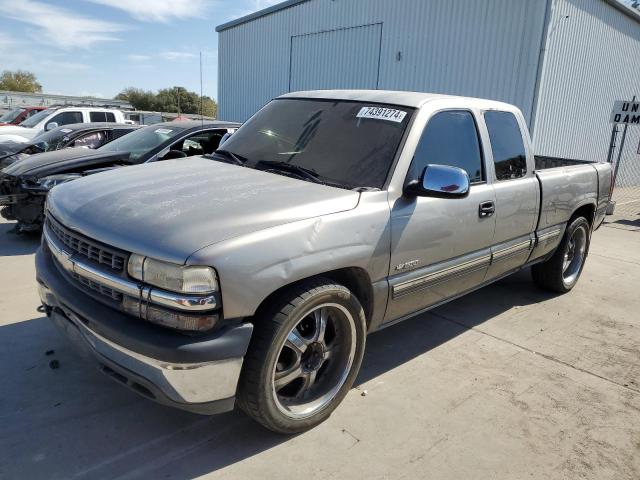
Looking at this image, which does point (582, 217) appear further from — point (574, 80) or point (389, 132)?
point (574, 80)

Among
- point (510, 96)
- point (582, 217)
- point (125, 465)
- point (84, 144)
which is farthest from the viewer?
point (510, 96)

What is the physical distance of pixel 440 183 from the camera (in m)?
2.99

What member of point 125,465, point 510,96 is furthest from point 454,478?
point 510,96

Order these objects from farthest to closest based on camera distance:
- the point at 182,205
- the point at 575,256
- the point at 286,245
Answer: the point at 575,256 → the point at 182,205 → the point at 286,245

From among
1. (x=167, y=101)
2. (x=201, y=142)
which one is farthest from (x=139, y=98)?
(x=201, y=142)

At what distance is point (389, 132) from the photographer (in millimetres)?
3285

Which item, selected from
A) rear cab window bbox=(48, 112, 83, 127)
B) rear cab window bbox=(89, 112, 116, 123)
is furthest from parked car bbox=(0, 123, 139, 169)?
rear cab window bbox=(89, 112, 116, 123)

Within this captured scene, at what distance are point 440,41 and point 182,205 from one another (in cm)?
1182

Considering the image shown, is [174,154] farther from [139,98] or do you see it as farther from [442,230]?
[139,98]

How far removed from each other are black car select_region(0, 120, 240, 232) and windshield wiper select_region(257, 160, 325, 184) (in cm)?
268

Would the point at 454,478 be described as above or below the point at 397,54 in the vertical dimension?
below

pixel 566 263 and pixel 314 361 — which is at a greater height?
pixel 314 361

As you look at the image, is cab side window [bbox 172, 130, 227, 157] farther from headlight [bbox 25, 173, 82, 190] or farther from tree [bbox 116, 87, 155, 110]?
tree [bbox 116, 87, 155, 110]

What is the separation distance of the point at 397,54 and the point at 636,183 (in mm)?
11547
